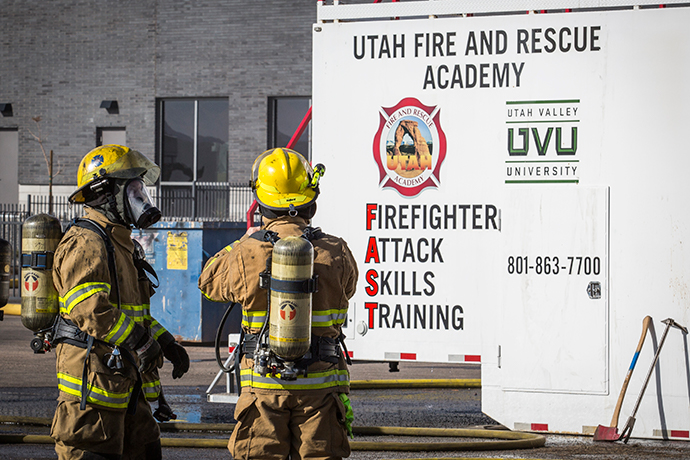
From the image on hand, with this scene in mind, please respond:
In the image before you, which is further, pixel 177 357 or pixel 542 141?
pixel 542 141

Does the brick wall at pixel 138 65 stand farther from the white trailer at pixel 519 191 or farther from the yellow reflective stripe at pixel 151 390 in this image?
the yellow reflective stripe at pixel 151 390

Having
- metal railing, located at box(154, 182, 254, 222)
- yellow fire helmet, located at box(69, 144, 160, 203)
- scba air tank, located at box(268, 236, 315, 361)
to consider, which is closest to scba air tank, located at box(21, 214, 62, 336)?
yellow fire helmet, located at box(69, 144, 160, 203)

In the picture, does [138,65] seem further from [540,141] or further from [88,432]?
[88,432]

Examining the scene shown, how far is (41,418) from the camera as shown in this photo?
6.62m

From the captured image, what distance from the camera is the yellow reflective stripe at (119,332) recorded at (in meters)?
3.75

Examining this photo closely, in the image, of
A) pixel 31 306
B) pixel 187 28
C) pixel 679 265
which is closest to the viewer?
pixel 31 306

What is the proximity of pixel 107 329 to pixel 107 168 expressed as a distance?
2.92 feet

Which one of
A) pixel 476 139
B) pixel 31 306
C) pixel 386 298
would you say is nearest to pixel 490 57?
pixel 476 139

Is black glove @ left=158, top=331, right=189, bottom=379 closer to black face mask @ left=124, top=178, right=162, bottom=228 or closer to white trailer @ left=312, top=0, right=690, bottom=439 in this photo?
black face mask @ left=124, top=178, right=162, bottom=228

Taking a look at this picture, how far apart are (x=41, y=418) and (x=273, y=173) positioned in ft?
13.2

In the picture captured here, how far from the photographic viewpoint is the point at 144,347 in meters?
3.82

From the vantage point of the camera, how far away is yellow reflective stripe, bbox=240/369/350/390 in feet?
11.7

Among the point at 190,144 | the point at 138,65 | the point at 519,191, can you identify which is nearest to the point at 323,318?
the point at 519,191

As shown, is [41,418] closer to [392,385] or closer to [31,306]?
[31,306]
